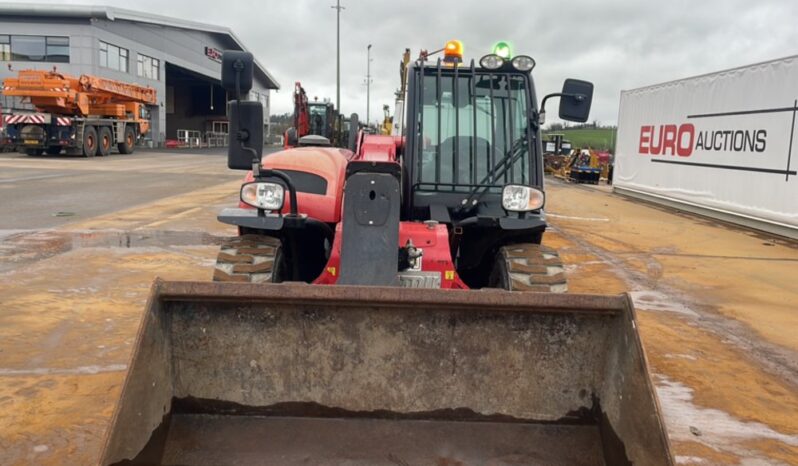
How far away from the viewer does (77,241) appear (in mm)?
8242

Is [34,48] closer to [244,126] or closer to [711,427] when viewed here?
[244,126]

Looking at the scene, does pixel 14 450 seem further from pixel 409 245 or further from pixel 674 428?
pixel 674 428

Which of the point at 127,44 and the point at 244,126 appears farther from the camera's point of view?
the point at 127,44

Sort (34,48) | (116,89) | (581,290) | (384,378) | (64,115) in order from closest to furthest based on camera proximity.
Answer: (384,378) → (581,290) → (64,115) → (116,89) → (34,48)

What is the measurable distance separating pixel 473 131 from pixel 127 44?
4436 centimetres

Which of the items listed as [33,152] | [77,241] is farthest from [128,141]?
[77,241]

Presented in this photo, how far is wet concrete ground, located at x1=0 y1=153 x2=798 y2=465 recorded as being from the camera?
10.8 ft

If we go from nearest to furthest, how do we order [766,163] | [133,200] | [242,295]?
1. [242,295]
2. [766,163]
3. [133,200]

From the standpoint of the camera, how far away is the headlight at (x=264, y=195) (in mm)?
3910

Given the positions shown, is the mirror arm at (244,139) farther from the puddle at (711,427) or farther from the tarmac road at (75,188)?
the tarmac road at (75,188)

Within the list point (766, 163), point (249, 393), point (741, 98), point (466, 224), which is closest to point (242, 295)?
point (249, 393)

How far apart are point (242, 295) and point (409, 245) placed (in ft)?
4.14

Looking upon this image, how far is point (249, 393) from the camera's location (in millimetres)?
2723

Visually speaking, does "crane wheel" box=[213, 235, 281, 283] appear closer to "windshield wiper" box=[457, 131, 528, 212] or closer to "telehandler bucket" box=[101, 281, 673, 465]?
"telehandler bucket" box=[101, 281, 673, 465]
